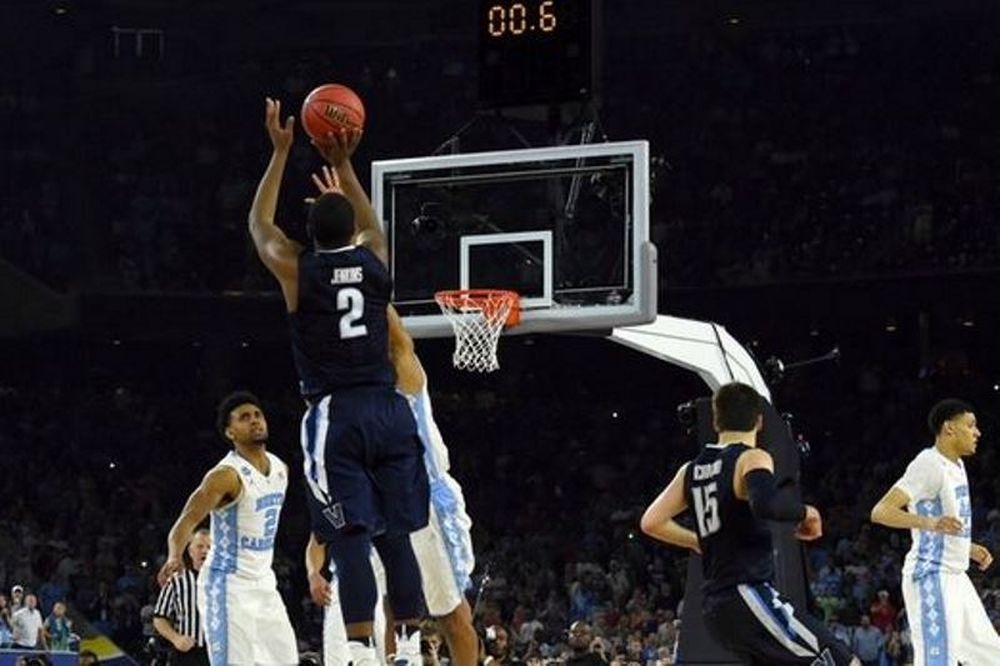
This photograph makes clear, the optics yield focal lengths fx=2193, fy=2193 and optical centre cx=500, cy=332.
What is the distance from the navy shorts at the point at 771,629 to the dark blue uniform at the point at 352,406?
51.5 inches

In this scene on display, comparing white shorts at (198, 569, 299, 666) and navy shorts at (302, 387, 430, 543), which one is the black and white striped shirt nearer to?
white shorts at (198, 569, 299, 666)

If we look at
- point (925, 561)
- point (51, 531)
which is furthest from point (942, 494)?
point (51, 531)

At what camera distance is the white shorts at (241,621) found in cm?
1129

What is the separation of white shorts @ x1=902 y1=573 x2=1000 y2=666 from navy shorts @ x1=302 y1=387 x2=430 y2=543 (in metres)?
4.27

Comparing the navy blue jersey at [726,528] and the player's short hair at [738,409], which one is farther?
the player's short hair at [738,409]

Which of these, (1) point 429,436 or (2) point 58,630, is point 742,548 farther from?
(2) point 58,630

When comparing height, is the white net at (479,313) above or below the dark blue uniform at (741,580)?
above

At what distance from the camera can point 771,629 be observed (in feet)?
29.1

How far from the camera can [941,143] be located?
2950 centimetres

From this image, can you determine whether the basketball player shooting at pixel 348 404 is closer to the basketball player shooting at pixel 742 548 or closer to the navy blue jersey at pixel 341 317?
the navy blue jersey at pixel 341 317

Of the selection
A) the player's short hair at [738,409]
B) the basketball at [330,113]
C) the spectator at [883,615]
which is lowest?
the spectator at [883,615]

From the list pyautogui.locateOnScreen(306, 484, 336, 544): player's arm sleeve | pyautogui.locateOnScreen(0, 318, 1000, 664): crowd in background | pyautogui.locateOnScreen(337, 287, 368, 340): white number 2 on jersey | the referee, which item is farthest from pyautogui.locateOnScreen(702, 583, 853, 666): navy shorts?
pyautogui.locateOnScreen(0, 318, 1000, 664): crowd in background

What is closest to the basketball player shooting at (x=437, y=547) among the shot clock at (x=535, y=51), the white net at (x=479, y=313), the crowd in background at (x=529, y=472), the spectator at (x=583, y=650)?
the white net at (x=479, y=313)

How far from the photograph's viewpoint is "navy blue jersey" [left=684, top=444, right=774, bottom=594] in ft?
29.3
